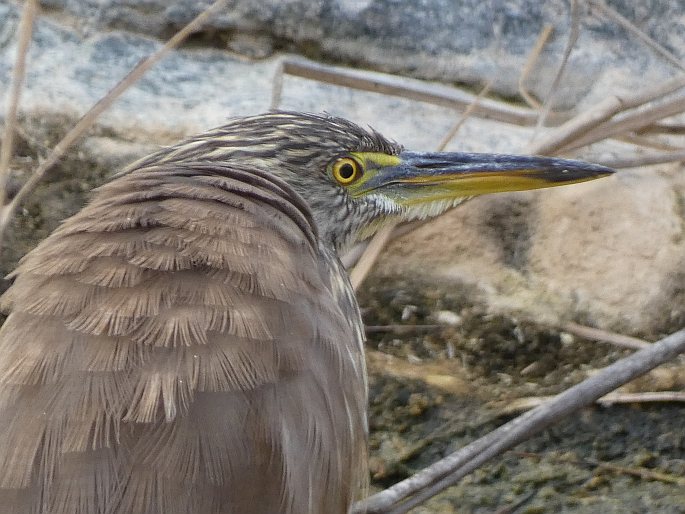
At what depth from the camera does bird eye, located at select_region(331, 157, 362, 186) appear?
6.34ft

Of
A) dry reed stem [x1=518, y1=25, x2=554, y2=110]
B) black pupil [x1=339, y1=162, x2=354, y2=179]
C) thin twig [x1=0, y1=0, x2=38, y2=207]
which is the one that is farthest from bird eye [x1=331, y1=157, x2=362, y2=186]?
dry reed stem [x1=518, y1=25, x2=554, y2=110]

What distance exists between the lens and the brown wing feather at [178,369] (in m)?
1.23

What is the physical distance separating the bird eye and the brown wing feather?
1.02 feet

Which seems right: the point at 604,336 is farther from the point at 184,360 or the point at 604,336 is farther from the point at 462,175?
the point at 184,360

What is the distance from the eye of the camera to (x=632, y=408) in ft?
7.09

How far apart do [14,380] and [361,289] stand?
3.86 ft

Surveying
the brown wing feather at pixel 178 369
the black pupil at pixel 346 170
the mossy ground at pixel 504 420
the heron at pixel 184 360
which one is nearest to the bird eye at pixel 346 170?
the black pupil at pixel 346 170

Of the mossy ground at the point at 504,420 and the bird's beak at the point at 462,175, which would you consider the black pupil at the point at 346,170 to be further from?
the mossy ground at the point at 504,420

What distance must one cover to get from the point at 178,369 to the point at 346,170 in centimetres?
75

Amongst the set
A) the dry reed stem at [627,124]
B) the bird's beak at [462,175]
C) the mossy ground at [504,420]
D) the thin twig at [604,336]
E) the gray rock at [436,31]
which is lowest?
the mossy ground at [504,420]

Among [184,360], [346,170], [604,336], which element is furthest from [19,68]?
[604,336]

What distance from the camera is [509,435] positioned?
5.33ft

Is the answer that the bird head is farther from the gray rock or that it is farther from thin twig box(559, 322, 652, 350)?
the gray rock

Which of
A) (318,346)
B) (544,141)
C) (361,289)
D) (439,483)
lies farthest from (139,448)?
(544,141)
